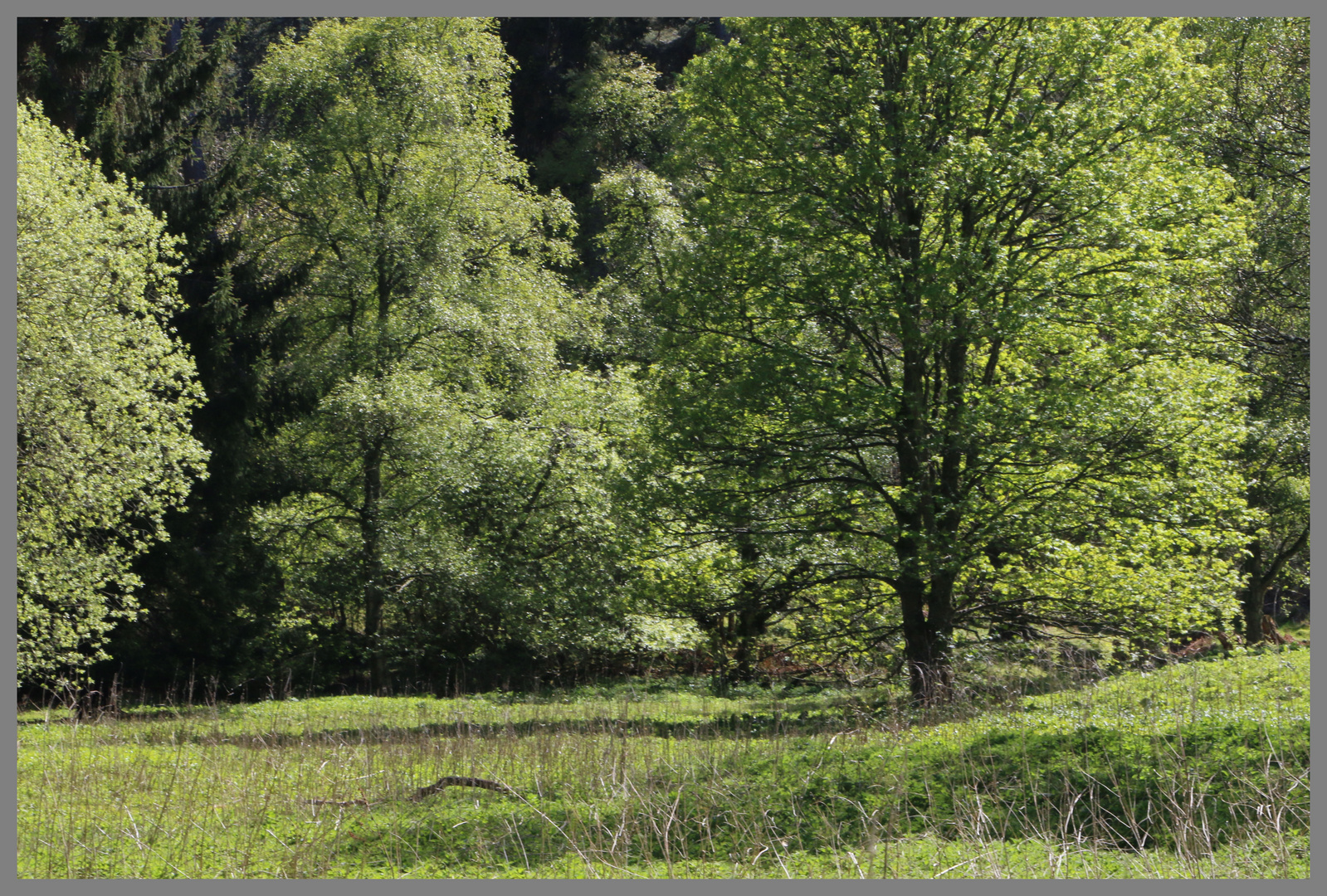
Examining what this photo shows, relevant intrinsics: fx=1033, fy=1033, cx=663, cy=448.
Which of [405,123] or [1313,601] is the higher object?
[405,123]

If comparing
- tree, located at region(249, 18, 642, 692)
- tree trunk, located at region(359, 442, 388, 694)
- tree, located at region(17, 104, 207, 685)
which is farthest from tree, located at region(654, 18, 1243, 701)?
tree trunk, located at region(359, 442, 388, 694)

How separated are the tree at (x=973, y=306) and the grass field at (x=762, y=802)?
2.82 metres

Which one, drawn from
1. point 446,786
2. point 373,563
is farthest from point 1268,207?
point 373,563

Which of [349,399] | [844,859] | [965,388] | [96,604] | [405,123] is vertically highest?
[405,123]

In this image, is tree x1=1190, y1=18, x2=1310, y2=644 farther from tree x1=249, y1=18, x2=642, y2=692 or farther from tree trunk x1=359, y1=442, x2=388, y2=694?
tree trunk x1=359, y1=442, x2=388, y2=694

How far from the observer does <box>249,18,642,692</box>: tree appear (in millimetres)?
22031

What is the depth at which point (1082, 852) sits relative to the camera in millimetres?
5762

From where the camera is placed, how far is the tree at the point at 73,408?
48.7 ft

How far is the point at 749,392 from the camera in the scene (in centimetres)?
1259

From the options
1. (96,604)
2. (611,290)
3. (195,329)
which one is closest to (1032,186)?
(96,604)

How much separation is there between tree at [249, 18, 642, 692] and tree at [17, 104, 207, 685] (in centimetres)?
593

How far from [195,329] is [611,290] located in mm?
13348

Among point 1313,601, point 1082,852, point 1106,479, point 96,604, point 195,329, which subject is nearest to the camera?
point 1082,852

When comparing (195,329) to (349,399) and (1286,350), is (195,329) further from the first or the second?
(1286,350)
